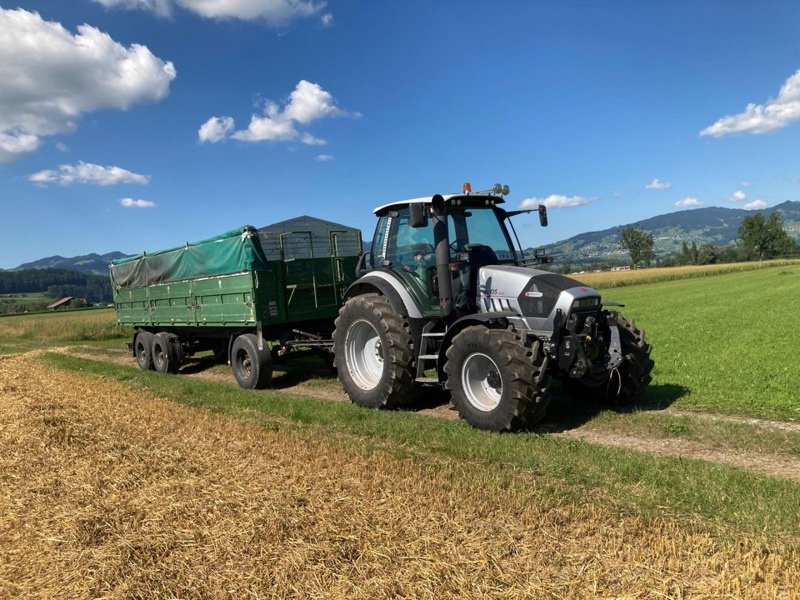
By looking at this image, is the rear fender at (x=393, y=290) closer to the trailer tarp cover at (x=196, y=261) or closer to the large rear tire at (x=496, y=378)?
the large rear tire at (x=496, y=378)

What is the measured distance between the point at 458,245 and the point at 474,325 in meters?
1.15

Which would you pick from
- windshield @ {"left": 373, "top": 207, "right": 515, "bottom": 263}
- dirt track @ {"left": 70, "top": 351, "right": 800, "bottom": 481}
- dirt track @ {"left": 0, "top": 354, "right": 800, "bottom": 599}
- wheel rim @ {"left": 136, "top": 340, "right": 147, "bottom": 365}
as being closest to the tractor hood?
windshield @ {"left": 373, "top": 207, "right": 515, "bottom": 263}

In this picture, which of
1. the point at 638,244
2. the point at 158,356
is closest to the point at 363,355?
the point at 158,356

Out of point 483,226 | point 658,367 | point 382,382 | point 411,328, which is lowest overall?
point 658,367

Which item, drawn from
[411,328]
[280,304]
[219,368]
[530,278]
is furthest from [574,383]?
[219,368]

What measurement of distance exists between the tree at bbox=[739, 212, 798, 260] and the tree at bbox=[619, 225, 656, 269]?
15.8 metres

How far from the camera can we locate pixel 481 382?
653 cm

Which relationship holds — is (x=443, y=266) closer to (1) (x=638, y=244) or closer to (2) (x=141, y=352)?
(2) (x=141, y=352)

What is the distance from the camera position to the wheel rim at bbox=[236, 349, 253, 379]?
10.5 meters

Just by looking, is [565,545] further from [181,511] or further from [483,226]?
[483,226]

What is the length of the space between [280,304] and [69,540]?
22.4 feet

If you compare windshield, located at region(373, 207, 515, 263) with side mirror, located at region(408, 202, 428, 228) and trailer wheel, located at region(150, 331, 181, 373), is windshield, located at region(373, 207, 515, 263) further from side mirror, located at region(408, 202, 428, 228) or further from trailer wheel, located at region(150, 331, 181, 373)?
trailer wheel, located at region(150, 331, 181, 373)

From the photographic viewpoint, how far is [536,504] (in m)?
3.96

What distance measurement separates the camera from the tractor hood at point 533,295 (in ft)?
21.1
